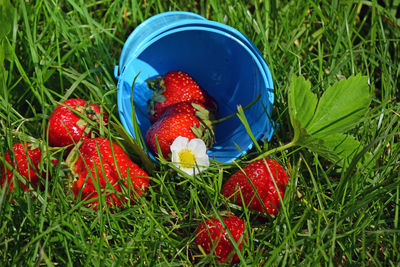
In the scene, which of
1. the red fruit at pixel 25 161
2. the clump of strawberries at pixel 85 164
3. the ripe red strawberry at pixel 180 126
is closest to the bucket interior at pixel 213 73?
the ripe red strawberry at pixel 180 126

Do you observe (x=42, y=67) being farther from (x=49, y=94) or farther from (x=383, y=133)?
(x=383, y=133)

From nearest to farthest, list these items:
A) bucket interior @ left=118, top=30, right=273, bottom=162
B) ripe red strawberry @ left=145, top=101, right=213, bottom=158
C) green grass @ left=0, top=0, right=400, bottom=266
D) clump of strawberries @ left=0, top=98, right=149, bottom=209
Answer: green grass @ left=0, top=0, right=400, bottom=266
clump of strawberries @ left=0, top=98, right=149, bottom=209
ripe red strawberry @ left=145, top=101, right=213, bottom=158
bucket interior @ left=118, top=30, right=273, bottom=162

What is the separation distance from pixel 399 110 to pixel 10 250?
4.24ft

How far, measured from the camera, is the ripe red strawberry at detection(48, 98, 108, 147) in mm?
1550

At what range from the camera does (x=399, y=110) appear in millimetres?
1618

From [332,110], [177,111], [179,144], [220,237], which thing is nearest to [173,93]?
[177,111]

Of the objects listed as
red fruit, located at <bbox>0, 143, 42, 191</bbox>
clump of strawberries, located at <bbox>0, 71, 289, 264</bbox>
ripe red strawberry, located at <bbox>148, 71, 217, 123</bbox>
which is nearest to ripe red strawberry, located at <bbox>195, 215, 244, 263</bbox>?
clump of strawberries, located at <bbox>0, 71, 289, 264</bbox>

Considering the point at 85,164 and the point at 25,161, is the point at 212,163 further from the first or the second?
the point at 25,161

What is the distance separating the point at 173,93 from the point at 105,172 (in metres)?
0.53

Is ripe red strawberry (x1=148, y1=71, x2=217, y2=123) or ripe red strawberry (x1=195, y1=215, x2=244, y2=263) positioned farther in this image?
ripe red strawberry (x1=148, y1=71, x2=217, y2=123)

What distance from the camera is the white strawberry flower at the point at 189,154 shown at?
150 cm

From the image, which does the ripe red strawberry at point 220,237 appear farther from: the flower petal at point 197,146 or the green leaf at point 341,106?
the green leaf at point 341,106

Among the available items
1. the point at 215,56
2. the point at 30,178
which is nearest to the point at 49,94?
the point at 30,178

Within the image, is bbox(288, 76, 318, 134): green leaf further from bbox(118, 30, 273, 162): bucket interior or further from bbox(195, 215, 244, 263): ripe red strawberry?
bbox(195, 215, 244, 263): ripe red strawberry
